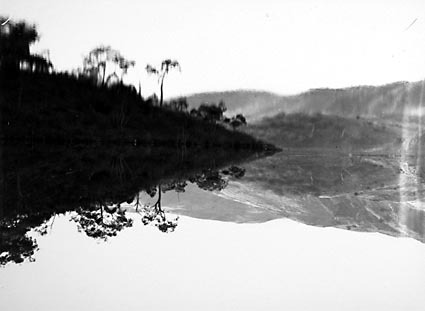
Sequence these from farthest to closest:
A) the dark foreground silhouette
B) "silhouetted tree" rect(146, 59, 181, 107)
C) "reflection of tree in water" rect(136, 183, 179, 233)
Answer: "silhouetted tree" rect(146, 59, 181, 107) < "reflection of tree in water" rect(136, 183, 179, 233) < the dark foreground silhouette

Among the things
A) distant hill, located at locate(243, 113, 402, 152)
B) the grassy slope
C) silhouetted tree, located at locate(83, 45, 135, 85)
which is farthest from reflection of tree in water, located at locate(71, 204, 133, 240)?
distant hill, located at locate(243, 113, 402, 152)

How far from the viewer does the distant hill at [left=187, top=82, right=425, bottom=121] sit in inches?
110

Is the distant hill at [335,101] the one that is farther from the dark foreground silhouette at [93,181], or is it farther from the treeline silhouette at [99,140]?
the dark foreground silhouette at [93,181]

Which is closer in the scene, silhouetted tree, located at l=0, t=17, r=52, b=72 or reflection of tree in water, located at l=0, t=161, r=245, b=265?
reflection of tree in water, located at l=0, t=161, r=245, b=265

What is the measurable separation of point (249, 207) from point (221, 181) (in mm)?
403

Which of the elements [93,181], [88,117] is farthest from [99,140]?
[93,181]

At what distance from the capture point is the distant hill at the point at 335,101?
9.17ft

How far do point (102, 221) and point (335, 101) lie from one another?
1.90m

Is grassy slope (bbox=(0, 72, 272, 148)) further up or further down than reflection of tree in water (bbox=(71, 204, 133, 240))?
further up

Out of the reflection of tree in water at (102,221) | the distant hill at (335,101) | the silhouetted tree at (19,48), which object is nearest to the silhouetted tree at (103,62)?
the silhouetted tree at (19,48)

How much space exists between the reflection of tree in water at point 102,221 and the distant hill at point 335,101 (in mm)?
1106

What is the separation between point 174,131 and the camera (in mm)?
2969

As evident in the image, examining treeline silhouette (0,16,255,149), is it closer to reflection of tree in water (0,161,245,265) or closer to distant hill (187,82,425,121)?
distant hill (187,82,425,121)

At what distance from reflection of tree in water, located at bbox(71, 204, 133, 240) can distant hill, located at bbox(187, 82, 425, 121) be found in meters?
1.11
